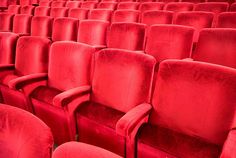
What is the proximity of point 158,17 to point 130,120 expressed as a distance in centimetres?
89

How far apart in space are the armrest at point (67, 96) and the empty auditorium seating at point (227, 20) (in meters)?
0.74

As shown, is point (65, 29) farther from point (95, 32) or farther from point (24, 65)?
point (24, 65)

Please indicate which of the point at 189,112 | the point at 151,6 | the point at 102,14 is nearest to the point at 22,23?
the point at 102,14

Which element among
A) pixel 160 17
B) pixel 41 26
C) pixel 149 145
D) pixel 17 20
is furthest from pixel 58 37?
pixel 149 145

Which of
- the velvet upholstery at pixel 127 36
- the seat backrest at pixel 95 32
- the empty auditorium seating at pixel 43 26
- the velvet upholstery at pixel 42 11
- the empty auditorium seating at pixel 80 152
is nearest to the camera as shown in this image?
the empty auditorium seating at pixel 80 152

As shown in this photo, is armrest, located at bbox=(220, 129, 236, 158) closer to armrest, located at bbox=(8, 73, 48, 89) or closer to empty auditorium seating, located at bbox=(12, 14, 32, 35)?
armrest, located at bbox=(8, 73, 48, 89)

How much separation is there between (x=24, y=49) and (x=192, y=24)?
81 centimetres

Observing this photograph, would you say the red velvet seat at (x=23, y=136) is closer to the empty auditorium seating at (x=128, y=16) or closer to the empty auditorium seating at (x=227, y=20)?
the empty auditorium seating at (x=227, y=20)

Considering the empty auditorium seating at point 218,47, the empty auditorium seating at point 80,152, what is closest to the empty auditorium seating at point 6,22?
the empty auditorium seating at point 218,47

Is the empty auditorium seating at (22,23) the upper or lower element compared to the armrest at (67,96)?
upper

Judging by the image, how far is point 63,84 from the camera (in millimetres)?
818

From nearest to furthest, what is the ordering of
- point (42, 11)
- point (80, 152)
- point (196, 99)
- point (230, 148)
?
point (80, 152) → point (230, 148) → point (196, 99) → point (42, 11)

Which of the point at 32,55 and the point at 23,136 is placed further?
the point at 32,55

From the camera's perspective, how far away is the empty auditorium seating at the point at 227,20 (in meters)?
1.05
